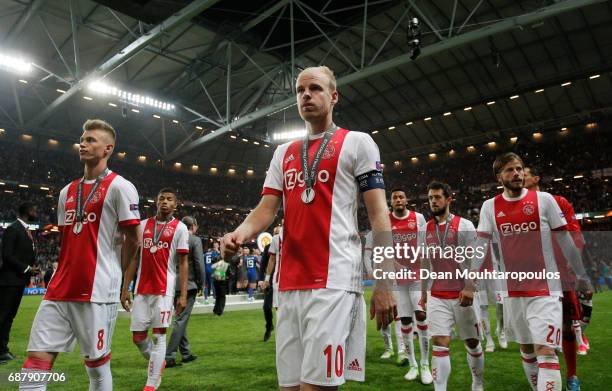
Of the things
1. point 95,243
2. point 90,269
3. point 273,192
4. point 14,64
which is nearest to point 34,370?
point 90,269

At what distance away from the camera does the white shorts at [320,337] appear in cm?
Answer: 203

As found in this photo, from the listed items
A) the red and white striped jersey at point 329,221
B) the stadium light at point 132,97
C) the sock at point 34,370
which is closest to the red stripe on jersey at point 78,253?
the sock at point 34,370

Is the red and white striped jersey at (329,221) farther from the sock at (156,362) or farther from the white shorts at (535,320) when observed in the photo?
the sock at (156,362)

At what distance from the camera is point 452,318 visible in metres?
4.87

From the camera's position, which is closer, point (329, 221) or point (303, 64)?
point (329, 221)

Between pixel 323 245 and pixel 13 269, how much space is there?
667 cm

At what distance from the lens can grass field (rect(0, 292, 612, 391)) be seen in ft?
17.9

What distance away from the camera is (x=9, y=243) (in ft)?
23.1

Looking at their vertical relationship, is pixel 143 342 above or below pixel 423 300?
below

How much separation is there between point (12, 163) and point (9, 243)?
3406 centimetres

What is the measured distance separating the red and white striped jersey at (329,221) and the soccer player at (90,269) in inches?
73.9

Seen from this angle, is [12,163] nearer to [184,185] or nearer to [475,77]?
[184,185]

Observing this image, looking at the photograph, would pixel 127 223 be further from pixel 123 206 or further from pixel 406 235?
pixel 406 235

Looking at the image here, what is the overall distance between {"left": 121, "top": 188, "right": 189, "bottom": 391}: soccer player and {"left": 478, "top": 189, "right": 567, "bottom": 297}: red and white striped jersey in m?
3.79
